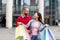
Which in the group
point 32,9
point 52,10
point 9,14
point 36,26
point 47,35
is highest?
point 36,26

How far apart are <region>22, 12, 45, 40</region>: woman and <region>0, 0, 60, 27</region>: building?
108 feet

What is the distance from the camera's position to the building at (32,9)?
131 feet

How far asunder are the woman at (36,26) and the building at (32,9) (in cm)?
3277

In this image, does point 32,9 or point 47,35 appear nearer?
point 47,35

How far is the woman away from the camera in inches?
267

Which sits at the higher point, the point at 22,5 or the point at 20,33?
the point at 22,5

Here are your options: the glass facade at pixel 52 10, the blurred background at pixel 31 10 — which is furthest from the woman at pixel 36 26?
the glass facade at pixel 52 10

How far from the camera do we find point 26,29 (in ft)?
22.7

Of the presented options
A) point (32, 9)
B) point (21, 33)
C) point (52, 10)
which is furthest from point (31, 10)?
point (21, 33)

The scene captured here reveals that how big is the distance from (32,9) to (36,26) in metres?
36.5

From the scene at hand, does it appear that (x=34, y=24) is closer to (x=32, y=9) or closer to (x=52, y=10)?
(x=32, y=9)

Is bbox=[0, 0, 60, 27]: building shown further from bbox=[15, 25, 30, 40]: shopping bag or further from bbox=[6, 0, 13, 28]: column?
bbox=[15, 25, 30, 40]: shopping bag

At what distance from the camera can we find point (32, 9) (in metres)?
43.2

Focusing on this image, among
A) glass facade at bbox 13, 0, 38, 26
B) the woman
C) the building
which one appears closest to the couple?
the woman
